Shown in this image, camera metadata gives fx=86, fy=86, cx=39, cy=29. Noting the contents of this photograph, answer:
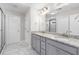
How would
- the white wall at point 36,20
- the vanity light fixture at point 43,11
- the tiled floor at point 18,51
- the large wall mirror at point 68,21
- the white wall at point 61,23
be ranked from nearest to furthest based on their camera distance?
the large wall mirror at point 68,21
the white wall at point 61,23
the tiled floor at point 18,51
the vanity light fixture at point 43,11
the white wall at point 36,20

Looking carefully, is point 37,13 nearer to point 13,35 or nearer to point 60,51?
point 13,35

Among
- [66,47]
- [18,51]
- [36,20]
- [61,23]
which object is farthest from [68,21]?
[18,51]

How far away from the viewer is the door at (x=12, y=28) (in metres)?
5.10

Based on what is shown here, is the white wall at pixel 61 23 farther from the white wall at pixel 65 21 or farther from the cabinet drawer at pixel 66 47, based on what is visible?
the cabinet drawer at pixel 66 47

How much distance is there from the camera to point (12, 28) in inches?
209

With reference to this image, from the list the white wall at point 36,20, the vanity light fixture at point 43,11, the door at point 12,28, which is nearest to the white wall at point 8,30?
the door at point 12,28

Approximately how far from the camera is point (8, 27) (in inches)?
200

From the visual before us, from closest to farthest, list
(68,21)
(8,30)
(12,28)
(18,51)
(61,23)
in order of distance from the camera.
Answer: (68,21) < (61,23) < (18,51) < (8,30) < (12,28)

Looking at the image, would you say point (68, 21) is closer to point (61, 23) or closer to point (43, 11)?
point (61, 23)

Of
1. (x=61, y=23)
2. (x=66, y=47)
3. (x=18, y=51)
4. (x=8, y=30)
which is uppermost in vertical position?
(x=61, y=23)

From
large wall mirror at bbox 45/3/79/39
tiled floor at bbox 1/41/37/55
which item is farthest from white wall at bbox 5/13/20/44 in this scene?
large wall mirror at bbox 45/3/79/39

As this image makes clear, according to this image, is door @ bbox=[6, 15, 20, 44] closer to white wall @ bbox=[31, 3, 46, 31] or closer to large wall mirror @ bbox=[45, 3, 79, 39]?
white wall @ bbox=[31, 3, 46, 31]

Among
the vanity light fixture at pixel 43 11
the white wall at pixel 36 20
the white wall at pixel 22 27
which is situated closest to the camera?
the vanity light fixture at pixel 43 11
